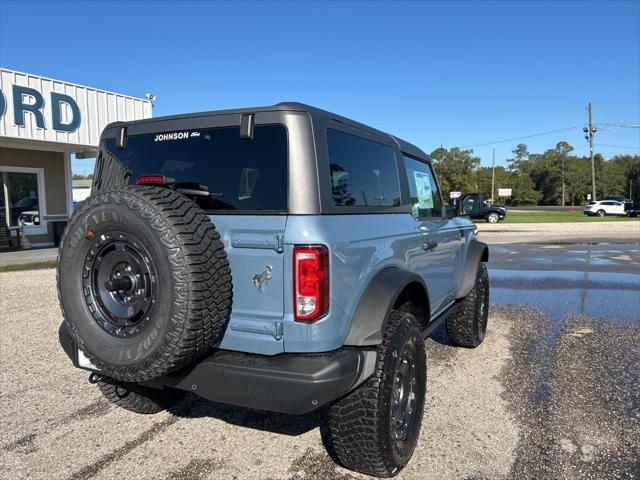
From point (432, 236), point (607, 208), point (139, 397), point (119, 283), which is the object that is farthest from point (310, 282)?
point (607, 208)

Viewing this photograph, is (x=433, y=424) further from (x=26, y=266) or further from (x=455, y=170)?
(x=455, y=170)

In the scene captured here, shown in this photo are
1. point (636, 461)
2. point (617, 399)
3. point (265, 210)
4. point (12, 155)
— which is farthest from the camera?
point (12, 155)

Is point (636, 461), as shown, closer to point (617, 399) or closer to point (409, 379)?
point (617, 399)

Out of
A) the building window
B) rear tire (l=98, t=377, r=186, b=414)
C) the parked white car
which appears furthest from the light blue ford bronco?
the parked white car

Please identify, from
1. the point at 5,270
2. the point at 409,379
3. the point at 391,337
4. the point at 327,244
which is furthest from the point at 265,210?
the point at 5,270

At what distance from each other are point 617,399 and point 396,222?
7.80 feet

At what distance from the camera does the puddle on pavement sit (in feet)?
22.4

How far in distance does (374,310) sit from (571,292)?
270 inches

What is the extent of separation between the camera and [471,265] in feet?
16.1

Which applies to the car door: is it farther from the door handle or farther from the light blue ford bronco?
the light blue ford bronco

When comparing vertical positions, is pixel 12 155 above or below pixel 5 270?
above

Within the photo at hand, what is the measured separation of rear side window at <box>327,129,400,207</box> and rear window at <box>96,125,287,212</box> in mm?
322

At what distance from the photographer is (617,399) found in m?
3.83

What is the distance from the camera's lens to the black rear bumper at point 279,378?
2.26 m
